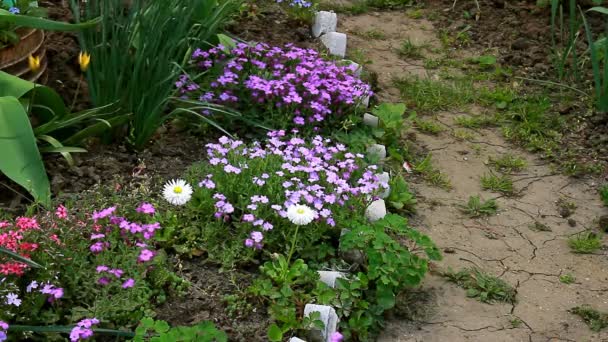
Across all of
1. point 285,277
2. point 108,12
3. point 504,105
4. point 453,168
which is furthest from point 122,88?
point 504,105

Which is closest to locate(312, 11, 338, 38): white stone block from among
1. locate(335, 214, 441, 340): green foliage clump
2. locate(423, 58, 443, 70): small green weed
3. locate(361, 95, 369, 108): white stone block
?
locate(423, 58, 443, 70): small green weed

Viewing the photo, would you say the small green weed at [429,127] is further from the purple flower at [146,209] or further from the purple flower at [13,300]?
the purple flower at [13,300]

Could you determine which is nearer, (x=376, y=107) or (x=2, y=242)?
(x=2, y=242)

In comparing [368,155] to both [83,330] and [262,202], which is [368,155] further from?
[83,330]

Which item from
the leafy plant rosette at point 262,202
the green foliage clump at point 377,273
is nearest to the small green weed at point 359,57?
the leafy plant rosette at point 262,202

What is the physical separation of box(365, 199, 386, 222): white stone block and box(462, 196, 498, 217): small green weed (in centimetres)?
60

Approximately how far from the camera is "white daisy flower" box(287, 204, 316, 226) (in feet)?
9.80

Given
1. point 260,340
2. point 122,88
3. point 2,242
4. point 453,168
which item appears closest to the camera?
point 2,242

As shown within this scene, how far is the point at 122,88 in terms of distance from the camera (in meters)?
3.71

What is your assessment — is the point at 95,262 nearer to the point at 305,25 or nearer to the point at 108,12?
the point at 108,12

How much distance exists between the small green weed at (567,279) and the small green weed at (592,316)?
7.7 inches

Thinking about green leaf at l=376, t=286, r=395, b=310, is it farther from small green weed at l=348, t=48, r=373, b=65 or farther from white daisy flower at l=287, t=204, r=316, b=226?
small green weed at l=348, t=48, r=373, b=65

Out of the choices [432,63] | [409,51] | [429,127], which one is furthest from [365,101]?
[409,51]

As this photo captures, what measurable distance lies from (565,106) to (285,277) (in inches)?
105
